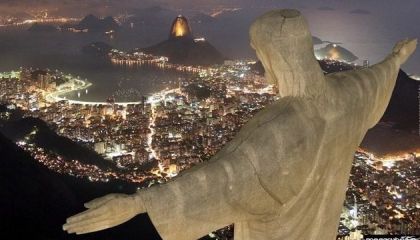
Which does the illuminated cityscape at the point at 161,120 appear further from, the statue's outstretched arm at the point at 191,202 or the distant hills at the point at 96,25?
the distant hills at the point at 96,25

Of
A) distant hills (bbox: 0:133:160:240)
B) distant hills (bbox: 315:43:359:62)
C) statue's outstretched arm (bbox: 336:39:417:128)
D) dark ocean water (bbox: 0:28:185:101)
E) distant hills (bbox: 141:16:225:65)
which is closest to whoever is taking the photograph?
statue's outstretched arm (bbox: 336:39:417:128)

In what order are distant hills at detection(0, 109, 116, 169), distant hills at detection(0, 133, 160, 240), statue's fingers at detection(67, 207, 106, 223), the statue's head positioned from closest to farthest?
1. statue's fingers at detection(67, 207, 106, 223)
2. the statue's head
3. distant hills at detection(0, 133, 160, 240)
4. distant hills at detection(0, 109, 116, 169)

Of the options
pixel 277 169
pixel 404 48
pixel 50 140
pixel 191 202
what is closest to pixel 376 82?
pixel 404 48

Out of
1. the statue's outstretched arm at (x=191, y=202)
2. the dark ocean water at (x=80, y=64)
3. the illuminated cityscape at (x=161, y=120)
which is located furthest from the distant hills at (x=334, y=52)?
the statue's outstretched arm at (x=191, y=202)

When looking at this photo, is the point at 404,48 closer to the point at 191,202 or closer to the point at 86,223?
the point at 191,202

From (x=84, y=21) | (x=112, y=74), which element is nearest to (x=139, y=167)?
(x=112, y=74)

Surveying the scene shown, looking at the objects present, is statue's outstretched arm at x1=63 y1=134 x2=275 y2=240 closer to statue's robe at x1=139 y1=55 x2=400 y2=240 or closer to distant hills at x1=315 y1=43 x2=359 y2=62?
statue's robe at x1=139 y1=55 x2=400 y2=240

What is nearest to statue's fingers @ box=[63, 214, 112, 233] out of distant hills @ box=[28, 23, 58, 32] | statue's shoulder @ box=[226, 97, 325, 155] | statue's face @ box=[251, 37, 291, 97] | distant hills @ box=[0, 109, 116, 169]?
statue's shoulder @ box=[226, 97, 325, 155]
